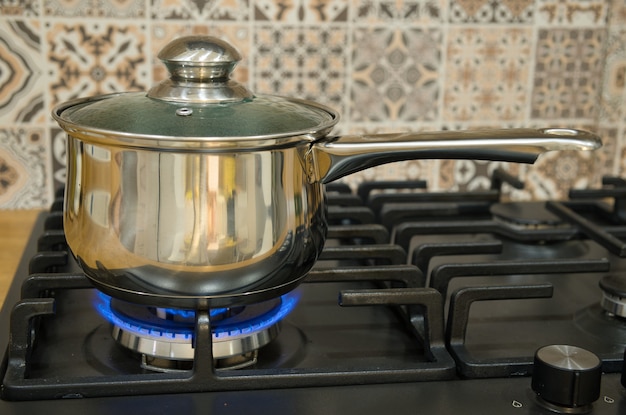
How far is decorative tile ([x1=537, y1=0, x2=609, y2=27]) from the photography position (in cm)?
105

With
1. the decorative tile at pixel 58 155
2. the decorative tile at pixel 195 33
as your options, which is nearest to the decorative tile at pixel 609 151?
the decorative tile at pixel 195 33

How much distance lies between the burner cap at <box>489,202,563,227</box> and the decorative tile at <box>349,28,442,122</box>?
0.16 meters

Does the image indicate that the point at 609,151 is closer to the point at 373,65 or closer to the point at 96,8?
the point at 373,65

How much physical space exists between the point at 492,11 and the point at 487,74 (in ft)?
0.27

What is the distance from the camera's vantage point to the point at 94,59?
98 centimetres

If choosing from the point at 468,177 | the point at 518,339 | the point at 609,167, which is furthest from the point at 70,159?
the point at 609,167

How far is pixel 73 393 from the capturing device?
0.56 meters

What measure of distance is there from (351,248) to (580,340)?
0.22 meters

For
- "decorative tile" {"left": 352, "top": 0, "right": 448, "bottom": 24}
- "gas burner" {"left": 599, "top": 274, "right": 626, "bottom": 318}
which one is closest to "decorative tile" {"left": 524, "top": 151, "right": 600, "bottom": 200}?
"decorative tile" {"left": 352, "top": 0, "right": 448, "bottom": 24}

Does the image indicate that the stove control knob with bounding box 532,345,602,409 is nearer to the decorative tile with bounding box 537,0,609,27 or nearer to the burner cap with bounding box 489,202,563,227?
the burner cap with bounding box 489,202,563,227

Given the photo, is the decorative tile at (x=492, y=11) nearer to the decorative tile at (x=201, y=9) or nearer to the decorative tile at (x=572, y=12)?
the decorative tile at (x=572, y=12)

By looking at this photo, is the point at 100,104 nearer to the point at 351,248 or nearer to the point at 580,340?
the point at 351,248

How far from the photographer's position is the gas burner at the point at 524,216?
939mm

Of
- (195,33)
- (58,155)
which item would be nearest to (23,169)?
(58,155)
